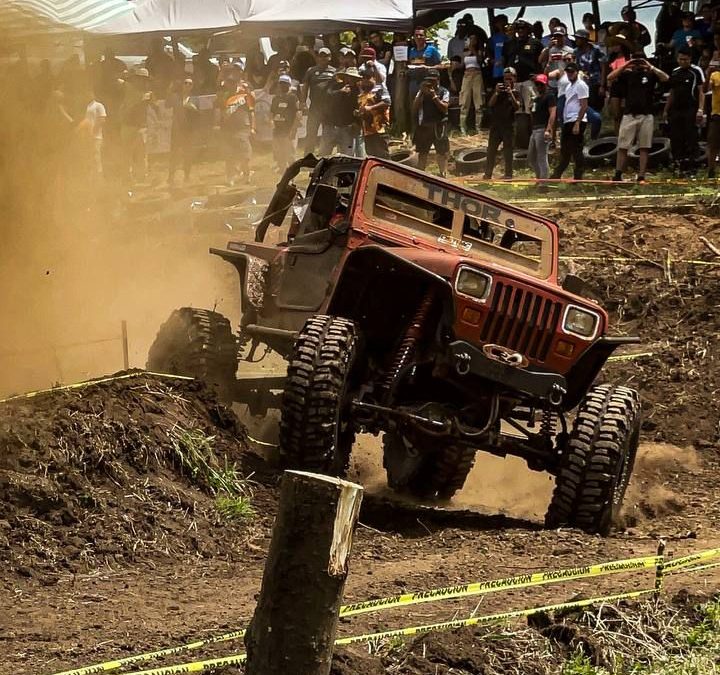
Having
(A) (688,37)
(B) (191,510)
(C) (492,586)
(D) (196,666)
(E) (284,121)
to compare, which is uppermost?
(A) (688,37)

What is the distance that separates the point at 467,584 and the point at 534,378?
7.06ft

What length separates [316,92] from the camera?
63.0 ft

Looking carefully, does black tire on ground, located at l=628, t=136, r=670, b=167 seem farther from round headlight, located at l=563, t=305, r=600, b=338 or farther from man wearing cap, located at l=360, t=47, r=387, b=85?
round headlight, located at l=563, t=305, r=600, b=338

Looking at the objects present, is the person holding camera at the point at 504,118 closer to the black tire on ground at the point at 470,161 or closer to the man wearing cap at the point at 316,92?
the black tire on ground at the point at 470,161

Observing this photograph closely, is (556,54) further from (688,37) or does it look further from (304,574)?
(304,574)

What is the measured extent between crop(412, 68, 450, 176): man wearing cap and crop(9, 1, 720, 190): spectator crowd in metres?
0.02

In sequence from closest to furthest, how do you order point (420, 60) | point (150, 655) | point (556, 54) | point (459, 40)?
point (150, 655) < point (556, 54) < point (420, 60) < point (459, 40)

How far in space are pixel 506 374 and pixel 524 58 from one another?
1401cm

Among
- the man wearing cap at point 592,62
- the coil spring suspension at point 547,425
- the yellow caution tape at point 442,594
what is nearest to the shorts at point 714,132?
the man wearing cap at point 592,62

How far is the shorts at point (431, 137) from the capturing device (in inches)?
763

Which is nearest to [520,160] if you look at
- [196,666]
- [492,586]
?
[492,586]

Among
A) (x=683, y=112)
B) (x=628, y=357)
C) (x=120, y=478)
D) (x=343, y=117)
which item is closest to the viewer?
(x=120, y=478)

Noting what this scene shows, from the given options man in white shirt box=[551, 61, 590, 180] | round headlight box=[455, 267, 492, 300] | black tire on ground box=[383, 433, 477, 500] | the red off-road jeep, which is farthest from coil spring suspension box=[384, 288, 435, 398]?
→ man in white shirt box=[551, 61, 590, 180]

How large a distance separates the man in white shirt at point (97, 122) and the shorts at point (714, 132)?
817 centimetres
